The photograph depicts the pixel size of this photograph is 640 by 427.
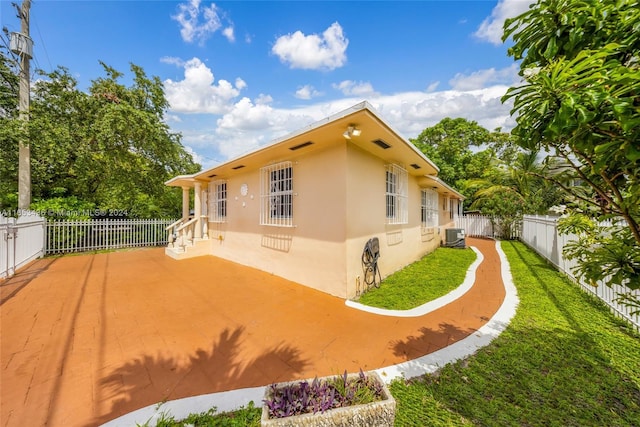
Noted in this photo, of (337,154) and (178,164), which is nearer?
(337,154)

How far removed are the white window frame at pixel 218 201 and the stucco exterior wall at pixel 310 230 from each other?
6.34 ft

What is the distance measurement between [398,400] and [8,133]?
49.5 ft

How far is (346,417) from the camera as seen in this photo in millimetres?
1633

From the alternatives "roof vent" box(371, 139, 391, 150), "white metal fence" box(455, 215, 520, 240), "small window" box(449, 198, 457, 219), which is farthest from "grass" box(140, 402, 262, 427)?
"white metal fence" box(455, 215, 520, 240)

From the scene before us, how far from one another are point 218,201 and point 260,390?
8.41 meters

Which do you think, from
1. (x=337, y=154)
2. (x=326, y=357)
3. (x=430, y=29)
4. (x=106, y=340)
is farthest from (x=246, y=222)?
(x=430, y=29)

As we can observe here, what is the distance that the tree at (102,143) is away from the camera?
10969 millimetres

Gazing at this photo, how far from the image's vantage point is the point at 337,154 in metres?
5.07

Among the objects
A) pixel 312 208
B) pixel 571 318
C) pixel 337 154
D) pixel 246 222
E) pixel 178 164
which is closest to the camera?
pixel 571 318

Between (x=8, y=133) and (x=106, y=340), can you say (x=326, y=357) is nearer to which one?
(x=106, y=340)

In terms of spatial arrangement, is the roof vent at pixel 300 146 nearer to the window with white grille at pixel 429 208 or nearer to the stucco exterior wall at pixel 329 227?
the stucco exterior wall at pixel 329 227

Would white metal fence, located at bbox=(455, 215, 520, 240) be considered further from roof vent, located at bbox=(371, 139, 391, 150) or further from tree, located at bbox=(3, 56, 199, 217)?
tree, located at bbox=(3, 56, 199, 217)

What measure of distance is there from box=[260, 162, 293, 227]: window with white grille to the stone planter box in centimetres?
466

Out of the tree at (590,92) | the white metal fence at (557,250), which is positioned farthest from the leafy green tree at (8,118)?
the white metal fence at (557,250)
